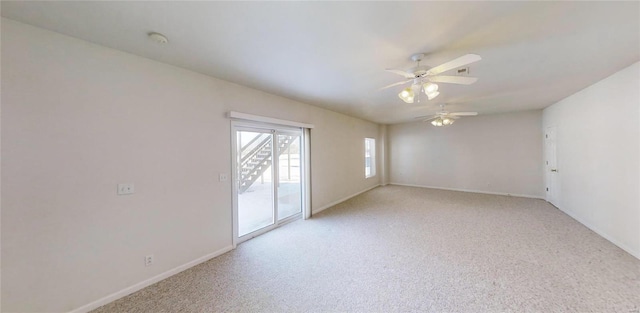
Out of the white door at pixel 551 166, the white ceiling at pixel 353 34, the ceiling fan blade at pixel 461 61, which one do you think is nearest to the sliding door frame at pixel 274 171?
the white ceiling at pixel 353 34

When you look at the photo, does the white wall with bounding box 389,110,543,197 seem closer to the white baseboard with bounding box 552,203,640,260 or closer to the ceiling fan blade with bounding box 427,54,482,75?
the white baseboard with bounding box 552,203,640,260

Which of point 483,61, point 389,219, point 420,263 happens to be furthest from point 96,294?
point 483,61

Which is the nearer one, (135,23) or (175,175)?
(135,23)

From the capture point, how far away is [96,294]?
2.08 metres

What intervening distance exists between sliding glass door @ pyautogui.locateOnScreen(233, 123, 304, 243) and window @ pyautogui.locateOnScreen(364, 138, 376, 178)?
370 cm

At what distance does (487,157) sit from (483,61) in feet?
17.6

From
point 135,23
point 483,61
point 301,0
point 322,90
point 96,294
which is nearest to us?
point 301,0

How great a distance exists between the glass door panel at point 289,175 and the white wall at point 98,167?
1.18m

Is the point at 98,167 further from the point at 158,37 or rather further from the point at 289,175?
the point at 289,175

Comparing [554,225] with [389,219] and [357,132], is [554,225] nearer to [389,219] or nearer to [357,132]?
[389,219]

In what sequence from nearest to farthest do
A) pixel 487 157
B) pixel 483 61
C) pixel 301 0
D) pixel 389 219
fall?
pixel 301 0 < pixel 483 61 < pixel 389 219 < pixel 487 157

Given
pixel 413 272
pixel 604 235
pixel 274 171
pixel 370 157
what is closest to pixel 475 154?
pixel 370 157

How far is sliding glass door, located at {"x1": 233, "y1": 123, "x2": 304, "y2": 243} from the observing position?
3.50 metres

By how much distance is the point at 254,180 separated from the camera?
3.85 metres
